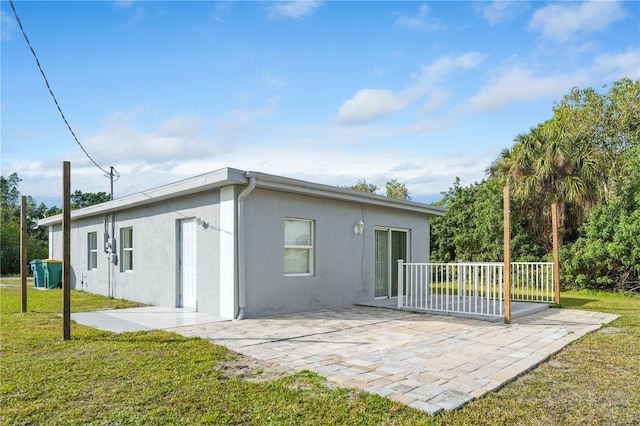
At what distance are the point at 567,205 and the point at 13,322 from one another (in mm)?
15566

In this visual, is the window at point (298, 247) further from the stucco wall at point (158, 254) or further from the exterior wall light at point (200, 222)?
the exterior wall light at point (200, 222)

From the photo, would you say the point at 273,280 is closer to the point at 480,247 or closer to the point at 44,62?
the point at 44,62

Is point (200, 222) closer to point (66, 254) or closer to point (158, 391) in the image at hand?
point (66, 254)

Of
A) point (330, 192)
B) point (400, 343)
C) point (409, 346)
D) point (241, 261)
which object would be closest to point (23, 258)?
point (241, 261)

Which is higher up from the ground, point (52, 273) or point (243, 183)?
point (243, 183)

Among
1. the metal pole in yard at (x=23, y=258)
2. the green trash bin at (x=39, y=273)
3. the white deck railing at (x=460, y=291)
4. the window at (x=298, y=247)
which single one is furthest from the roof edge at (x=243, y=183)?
the green trash bin at (x=39, y=273)

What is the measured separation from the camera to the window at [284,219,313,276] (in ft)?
29.2

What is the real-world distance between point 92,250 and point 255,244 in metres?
7.92

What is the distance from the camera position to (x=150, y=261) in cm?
1041

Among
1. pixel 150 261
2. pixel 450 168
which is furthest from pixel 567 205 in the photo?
pixel 150 261

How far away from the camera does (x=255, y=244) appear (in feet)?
26.8

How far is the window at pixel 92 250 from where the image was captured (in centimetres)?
1350

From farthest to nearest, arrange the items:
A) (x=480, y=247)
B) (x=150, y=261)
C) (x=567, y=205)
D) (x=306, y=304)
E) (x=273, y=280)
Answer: (x=480, y=247) → (x=567, y=205) → (x=150, y=261) → (x=306, y=304) → (x=273, y=280)

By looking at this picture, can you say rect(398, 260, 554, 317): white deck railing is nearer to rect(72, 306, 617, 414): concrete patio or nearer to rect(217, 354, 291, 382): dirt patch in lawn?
rect(72, 306, 617, 414): concrete patio
